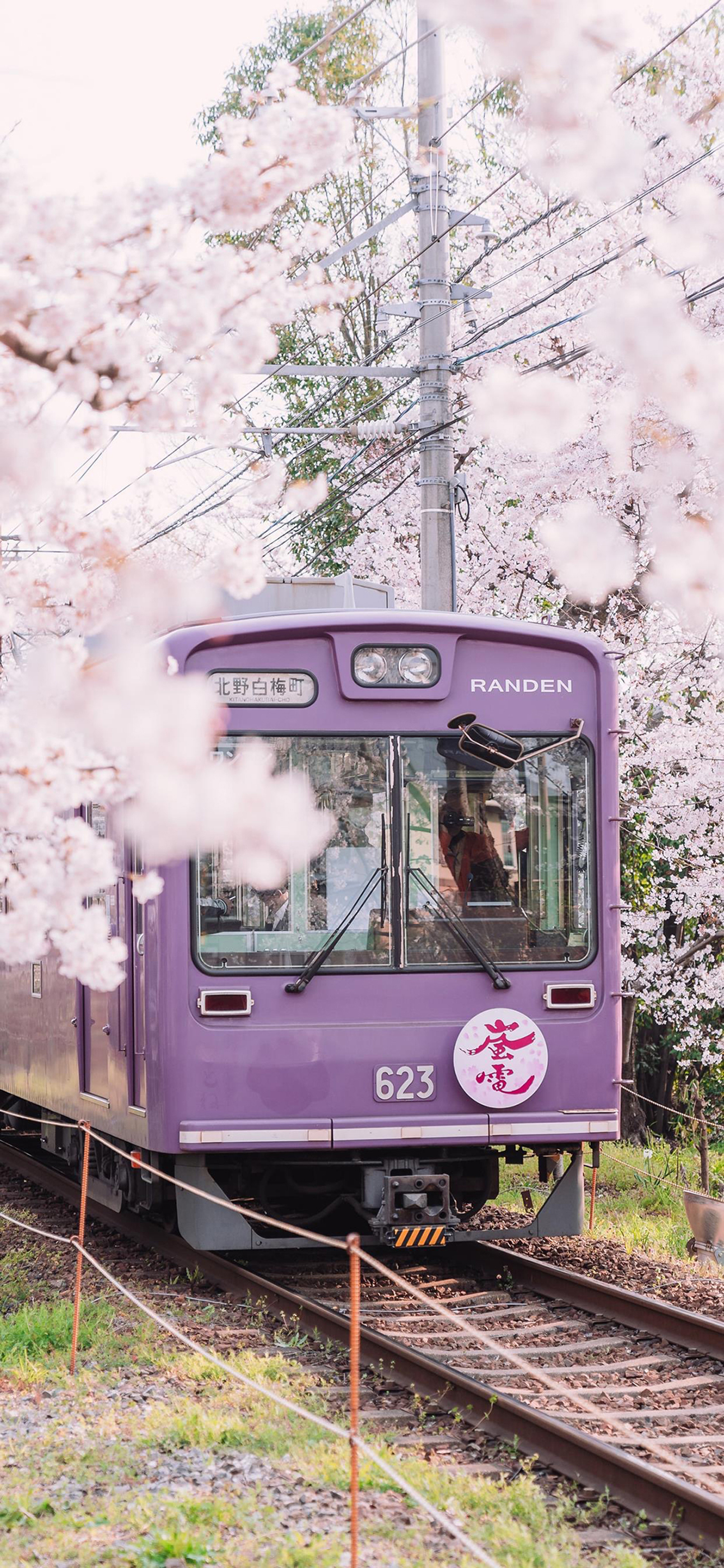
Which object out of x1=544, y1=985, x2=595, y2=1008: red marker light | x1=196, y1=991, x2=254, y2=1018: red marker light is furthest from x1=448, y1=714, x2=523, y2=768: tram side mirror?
x1=196, y1=991, x2=254, y2=1018: red marker light

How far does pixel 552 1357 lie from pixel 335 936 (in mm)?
1863

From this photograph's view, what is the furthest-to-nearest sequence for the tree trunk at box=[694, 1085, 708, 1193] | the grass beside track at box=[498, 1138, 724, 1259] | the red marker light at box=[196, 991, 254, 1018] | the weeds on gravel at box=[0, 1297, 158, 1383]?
the tree trunk at box=[694, 1085, 708, 1193] < the grass beside track at box=[498, 1138, 724, 1259] < the red marker light at box=[196, 991, 254, 1018] < the weeds on gravel at box=[0, 1297, 158, 1383]

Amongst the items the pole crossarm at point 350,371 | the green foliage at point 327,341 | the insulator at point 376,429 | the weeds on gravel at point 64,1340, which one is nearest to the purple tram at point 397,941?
the weeds on gravel at point 64,1340

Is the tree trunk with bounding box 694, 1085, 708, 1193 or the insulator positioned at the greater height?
the insulator

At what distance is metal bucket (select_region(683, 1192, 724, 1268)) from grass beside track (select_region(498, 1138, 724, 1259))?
0.41 feet

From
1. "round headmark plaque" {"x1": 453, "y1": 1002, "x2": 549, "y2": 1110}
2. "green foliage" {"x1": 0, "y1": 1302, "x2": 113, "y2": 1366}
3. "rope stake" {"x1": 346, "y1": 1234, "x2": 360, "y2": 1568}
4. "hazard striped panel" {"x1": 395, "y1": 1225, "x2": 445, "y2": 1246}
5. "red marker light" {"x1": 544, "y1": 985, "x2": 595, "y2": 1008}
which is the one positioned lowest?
"green foliage" {"x1": 0, "y1": 1302, "x2": 113, "y2": 1366}

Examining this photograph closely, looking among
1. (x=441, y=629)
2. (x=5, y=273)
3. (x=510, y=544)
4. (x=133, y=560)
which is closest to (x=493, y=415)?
(x=441, y=629)

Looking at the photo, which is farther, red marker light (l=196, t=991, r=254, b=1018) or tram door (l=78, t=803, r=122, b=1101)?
tram door (l=78, t=803, r=122, b=1101)

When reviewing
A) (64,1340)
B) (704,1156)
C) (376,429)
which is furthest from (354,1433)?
(376,429)

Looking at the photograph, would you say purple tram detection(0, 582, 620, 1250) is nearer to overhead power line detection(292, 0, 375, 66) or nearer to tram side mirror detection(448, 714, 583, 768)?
tram side mirror detection(448, 714, 583, 768)

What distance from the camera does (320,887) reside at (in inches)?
283

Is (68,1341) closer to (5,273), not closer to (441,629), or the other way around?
(441,629)

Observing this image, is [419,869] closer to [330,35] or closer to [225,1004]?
[225,1004]

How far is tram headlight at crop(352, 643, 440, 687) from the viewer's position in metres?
7.38
